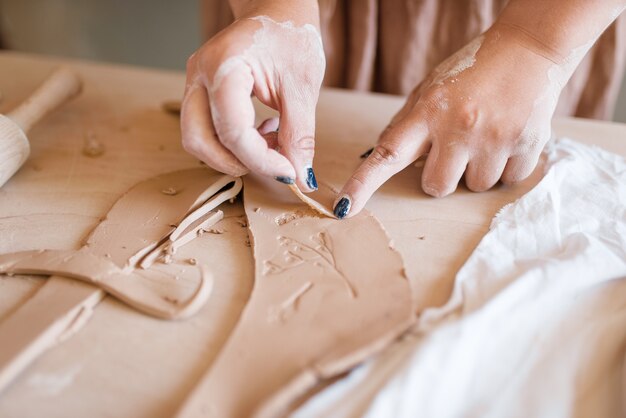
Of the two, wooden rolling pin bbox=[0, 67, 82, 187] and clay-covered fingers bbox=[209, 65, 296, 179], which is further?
wooden rolling pin bbox=[0, 67, 82, 187]

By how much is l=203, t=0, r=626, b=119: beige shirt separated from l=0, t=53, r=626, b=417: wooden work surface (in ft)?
0.39

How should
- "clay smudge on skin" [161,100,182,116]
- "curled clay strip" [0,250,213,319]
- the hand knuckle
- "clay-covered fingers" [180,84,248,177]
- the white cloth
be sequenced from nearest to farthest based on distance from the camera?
the white cloth → "curled clay strip" [0,250,213,319] → "clay-covered fingers" [180,84,248,177] → the hand knuckle → "clay smudge on skin" [161,100,182,116]

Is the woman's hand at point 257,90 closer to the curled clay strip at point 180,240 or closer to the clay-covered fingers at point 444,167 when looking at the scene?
the curled clay strip at point 180,240

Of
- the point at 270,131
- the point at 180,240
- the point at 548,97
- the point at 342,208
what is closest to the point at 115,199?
the point at 180,240

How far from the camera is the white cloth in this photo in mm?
628

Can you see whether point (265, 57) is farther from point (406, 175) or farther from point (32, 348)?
point (32, 348)

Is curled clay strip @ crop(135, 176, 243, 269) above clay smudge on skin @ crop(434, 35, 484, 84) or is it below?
below

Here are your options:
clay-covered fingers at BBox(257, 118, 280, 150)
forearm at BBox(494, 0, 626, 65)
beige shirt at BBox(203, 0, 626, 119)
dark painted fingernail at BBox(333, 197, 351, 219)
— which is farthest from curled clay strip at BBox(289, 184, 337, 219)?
beige shirt at BBox(203, 0, 626, 119)

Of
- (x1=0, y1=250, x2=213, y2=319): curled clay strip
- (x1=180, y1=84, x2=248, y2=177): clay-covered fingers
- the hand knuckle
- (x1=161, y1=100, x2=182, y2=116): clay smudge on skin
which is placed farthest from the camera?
(x1=161, y1=100, x2=182, y2=116): clay smudge on skin

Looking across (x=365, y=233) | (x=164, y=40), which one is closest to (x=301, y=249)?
(x=365, y=233)

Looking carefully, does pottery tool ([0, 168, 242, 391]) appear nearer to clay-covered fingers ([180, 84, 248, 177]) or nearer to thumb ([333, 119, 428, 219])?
clay-covered fingers ([180, 84, 248, 177])

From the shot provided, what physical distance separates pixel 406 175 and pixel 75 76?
2.93 ft

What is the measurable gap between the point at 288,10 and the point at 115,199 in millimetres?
490

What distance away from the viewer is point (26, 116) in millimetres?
1181
